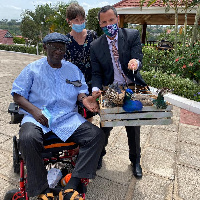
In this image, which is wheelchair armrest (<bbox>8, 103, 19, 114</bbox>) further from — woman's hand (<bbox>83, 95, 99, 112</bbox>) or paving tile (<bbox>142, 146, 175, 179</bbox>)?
paving tile (<bbox>142, 146, 175, 179</bbox>)

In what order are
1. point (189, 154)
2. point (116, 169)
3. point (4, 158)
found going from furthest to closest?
point (189, 154), point (4, 158), point (116, 169)

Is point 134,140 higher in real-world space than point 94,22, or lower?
lower

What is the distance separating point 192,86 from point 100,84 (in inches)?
159

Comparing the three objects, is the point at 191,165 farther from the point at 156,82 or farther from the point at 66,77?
the point at 156,82

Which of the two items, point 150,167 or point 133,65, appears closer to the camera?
point 133,65

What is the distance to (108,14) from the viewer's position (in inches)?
83.7

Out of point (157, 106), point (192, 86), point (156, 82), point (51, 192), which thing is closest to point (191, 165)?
point (157, 106)

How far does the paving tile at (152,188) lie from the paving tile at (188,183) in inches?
5.5

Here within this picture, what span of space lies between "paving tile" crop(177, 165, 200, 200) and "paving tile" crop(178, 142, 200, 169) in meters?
0.16

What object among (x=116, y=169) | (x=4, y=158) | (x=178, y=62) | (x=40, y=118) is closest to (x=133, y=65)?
(x=40, y=118)

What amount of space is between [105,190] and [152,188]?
58cm

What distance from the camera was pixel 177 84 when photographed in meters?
5.81

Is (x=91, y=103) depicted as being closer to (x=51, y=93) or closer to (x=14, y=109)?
(x=51, y=93)

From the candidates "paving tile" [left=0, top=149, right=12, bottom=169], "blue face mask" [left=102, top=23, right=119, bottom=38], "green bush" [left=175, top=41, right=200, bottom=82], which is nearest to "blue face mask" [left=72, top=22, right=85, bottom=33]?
"blue face mask" [left=102, top=23, right=119, bottom=38]
